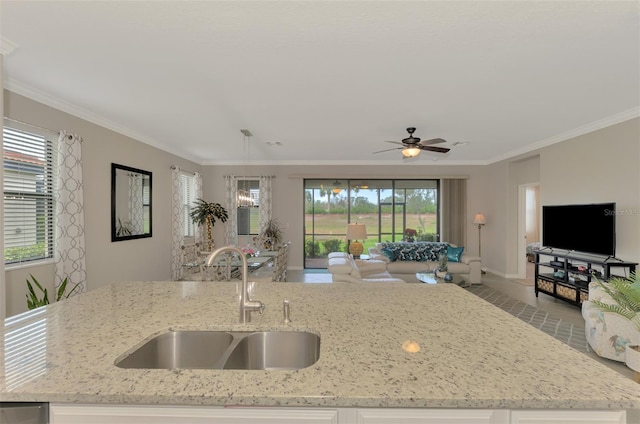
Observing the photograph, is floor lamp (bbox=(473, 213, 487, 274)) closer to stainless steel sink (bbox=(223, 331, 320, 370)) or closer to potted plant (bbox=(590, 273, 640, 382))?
potted plant (bbox=(590, 273, 640, 382))

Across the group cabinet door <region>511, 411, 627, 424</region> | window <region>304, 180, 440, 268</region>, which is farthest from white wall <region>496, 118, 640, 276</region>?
cabinet door <region>511, 411, 627, 424</region>

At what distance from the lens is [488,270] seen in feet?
24.1

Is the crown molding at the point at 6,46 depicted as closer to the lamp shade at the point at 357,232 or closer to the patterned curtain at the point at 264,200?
the lamp shade at the point at 357,232

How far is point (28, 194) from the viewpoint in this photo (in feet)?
10.7

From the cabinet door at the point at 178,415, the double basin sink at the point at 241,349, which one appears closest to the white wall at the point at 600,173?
the double basin sink at the point at 241,349

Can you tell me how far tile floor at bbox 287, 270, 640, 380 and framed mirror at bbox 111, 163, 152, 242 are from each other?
9.86 feet

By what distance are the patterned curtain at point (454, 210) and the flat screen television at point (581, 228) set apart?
232cm

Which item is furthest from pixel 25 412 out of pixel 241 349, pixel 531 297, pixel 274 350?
pixel 531 297

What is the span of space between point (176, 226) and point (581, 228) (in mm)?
6836

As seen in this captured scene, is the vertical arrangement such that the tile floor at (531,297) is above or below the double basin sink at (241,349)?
below

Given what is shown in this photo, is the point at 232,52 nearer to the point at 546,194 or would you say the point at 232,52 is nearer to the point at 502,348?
the point at 502,348

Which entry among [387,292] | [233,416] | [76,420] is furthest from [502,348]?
[76,420]

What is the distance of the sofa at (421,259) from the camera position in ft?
19.8

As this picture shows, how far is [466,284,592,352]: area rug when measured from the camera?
136 inches
